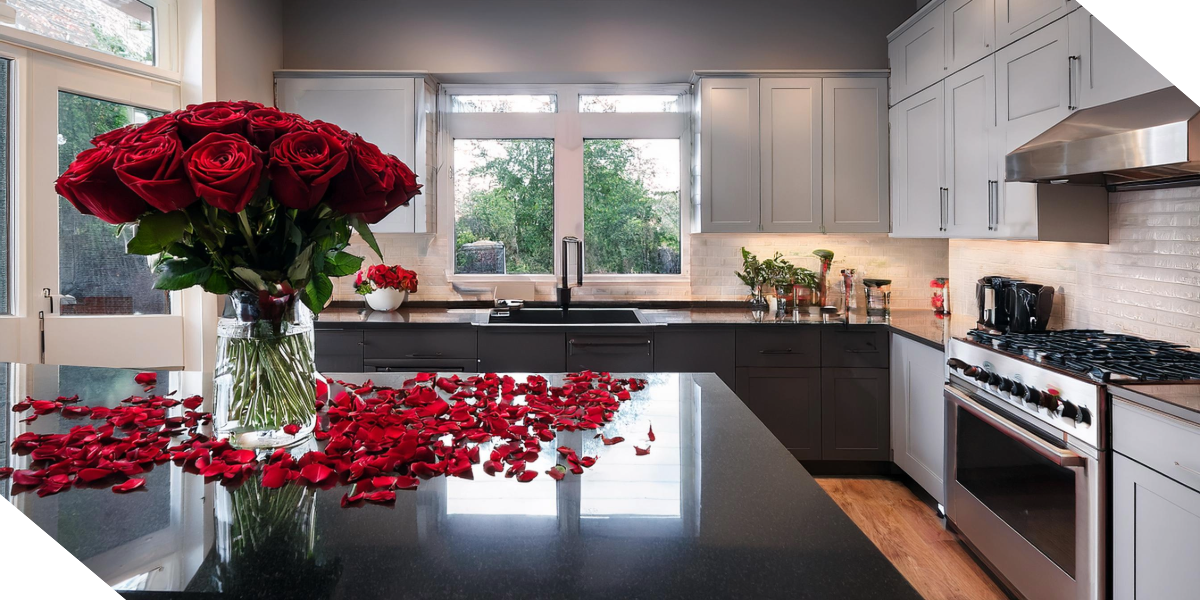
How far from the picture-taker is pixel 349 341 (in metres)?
3.60

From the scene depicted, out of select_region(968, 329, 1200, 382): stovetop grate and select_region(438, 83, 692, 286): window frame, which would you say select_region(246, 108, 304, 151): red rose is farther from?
select_region(438, 83, 692, 286): window frame

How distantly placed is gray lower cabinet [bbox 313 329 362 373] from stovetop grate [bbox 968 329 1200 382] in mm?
2928

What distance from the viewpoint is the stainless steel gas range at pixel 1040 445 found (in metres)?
1.94

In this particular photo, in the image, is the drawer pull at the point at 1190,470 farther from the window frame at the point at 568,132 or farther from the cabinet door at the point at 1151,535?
the window frame at the point at 568,132

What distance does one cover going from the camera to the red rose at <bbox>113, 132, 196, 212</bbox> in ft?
2.64

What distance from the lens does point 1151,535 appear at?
1769 mm

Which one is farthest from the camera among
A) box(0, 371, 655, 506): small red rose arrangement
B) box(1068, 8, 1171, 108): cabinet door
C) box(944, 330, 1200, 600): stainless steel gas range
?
box(1068, 8, 1171, 108): cabinet door

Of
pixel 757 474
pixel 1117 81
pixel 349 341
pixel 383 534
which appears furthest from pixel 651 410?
pixel 349 341

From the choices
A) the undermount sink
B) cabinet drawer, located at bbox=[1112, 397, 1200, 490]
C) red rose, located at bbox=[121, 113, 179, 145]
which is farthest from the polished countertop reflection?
the undermount sink

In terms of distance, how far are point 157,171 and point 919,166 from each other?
145 inches

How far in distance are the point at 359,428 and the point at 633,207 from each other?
3.49m

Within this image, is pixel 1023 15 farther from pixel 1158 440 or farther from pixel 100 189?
pixel 100 189

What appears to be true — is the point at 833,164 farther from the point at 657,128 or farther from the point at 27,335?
the point at 27,335

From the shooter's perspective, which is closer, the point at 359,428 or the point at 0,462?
the point at 0,462
